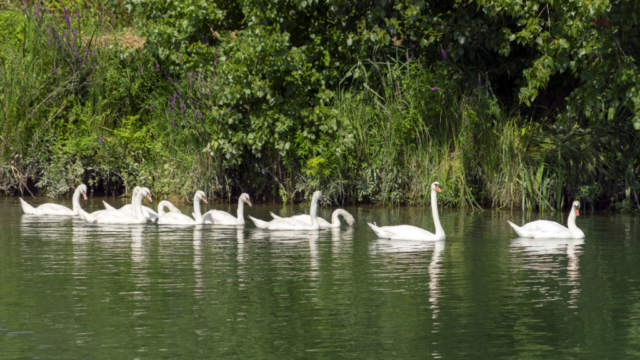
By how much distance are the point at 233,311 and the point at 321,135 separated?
12666 millimetres

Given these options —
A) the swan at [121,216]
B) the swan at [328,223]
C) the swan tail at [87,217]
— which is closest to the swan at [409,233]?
→ the swan at [328,223]

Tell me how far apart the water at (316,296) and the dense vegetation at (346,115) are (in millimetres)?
4555

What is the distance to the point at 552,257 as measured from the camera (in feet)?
47.2

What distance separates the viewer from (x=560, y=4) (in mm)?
17672

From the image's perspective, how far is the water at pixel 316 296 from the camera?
880cm

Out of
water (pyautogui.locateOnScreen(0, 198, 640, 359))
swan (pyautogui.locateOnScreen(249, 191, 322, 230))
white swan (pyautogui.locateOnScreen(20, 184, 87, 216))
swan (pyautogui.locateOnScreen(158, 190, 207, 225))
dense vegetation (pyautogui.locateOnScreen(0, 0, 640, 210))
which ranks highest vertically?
dense vegetation (pyautogui.locateOnScreen(0, 0, 640, 210))

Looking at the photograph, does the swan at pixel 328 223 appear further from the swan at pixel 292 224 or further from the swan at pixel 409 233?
the swan at pixel 409 233

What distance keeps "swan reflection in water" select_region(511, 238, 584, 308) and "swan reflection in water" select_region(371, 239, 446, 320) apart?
1.12 m

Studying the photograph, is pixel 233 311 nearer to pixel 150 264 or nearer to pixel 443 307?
pixel 443 307

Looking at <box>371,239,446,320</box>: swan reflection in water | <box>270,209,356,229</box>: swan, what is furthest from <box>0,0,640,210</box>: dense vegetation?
<box>371,239,446,320</box>: swan reflection in water

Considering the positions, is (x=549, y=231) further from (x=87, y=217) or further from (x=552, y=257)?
(x=87, y=217)

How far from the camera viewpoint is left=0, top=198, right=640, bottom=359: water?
880cm

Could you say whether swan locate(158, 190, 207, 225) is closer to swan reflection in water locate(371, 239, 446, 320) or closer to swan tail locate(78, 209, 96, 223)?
swan tail locate(78, 209, 96, 223)

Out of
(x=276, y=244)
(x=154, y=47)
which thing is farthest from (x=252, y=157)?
(x=276, y=244)
